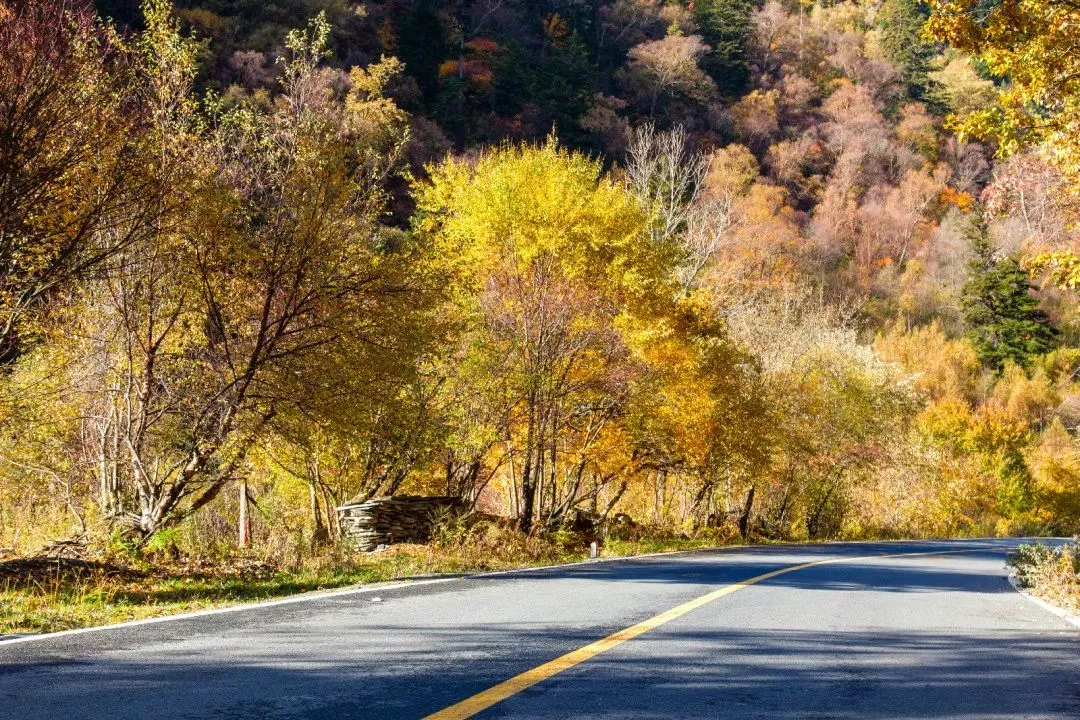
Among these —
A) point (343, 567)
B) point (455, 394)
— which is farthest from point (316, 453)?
point (343, 567)

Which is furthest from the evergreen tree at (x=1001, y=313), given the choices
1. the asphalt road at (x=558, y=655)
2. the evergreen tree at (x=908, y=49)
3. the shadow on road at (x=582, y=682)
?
the shadow on road at (x=582, y=682)

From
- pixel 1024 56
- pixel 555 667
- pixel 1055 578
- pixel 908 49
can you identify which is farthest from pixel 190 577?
pixel 908 49

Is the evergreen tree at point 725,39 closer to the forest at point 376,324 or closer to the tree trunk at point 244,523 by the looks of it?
the forest at point 376,324

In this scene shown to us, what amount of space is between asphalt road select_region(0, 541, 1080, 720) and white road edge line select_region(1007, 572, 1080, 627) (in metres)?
0.16

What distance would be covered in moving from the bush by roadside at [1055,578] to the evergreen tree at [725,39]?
7973cm

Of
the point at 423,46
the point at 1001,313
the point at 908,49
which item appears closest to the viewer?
the point at 423,46

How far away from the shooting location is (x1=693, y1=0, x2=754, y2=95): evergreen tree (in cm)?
9156

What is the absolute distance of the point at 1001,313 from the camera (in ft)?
233

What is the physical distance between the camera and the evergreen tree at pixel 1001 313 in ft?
226

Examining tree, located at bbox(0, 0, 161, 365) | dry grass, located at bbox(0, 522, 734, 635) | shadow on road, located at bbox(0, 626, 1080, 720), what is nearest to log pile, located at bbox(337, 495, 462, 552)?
dry grass, located at bbox(0, 522, 734, 635)

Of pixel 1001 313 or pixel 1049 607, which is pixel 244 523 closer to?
pixel 1049 607

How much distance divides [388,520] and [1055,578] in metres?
10.9

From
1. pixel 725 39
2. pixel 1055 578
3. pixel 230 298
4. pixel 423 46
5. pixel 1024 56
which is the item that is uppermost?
pixel 725 39

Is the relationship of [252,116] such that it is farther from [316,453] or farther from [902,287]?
[902,287]
